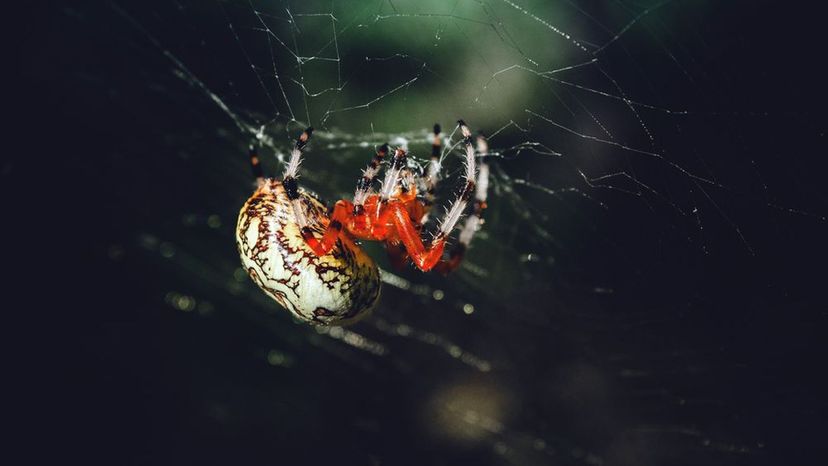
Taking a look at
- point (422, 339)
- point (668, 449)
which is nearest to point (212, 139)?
point (422, 339)

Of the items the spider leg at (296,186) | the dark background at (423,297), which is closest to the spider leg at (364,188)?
the spider leg at (296,186)

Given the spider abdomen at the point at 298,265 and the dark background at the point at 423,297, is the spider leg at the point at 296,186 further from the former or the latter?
the dark background at the point at 423,297

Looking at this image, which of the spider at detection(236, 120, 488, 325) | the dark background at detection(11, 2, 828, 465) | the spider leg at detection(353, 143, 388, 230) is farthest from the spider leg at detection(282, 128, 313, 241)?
the dark background at detection(11, 2, 828, 465)

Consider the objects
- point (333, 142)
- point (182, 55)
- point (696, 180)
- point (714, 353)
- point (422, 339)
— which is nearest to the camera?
point (696, 180)

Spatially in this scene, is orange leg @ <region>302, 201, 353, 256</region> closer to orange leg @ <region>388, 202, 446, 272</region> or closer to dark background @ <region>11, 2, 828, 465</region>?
orange leg @ <region>388, 202, 446, 272</region>

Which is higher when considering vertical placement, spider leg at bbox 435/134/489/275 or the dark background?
the dark background

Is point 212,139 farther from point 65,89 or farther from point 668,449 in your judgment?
point 668,449
